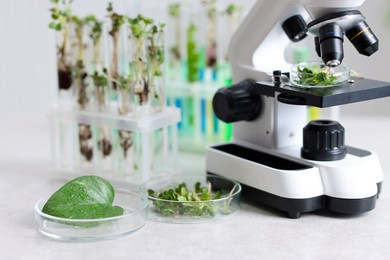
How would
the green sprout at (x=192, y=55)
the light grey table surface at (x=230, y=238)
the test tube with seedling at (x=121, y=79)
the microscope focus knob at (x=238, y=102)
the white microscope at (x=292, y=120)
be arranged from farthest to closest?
the green sprout at (x=192, y=55)
the test tube with seedling at (x=121, y=79)
the microscope focus knob at (x=238, y=102)
the white microscope at (x=292, y=120)
the light grey table surface at (x=230, y=238)

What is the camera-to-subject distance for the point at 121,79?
1596 millimetres

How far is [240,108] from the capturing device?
1482mm

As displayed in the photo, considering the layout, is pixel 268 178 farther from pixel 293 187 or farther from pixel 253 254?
pixel 253 254

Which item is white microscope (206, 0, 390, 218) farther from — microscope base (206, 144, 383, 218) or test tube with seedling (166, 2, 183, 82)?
test tube with seedling (166, 2, 183, 82)

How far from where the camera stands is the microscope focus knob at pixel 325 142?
139 cm

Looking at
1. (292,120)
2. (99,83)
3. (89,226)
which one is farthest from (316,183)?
(99,83)

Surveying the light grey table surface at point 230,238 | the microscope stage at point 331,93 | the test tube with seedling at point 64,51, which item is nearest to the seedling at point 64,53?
the test tube with seedling at point 64,51

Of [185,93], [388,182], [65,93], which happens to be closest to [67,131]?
[65,93]

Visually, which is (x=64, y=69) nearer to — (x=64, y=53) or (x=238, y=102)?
(x=64, y=53)

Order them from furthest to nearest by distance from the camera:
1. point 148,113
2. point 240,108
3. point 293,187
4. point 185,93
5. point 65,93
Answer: point 185,93 < point 65,93 < point 148,113 < point 240,108 < point 293,187

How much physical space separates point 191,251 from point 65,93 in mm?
606

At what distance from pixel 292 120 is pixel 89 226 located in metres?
0.46

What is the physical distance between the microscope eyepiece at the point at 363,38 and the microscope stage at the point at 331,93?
69 mm

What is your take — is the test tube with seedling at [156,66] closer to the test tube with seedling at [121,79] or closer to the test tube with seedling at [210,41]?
the test tube with seedling at [121,79]
